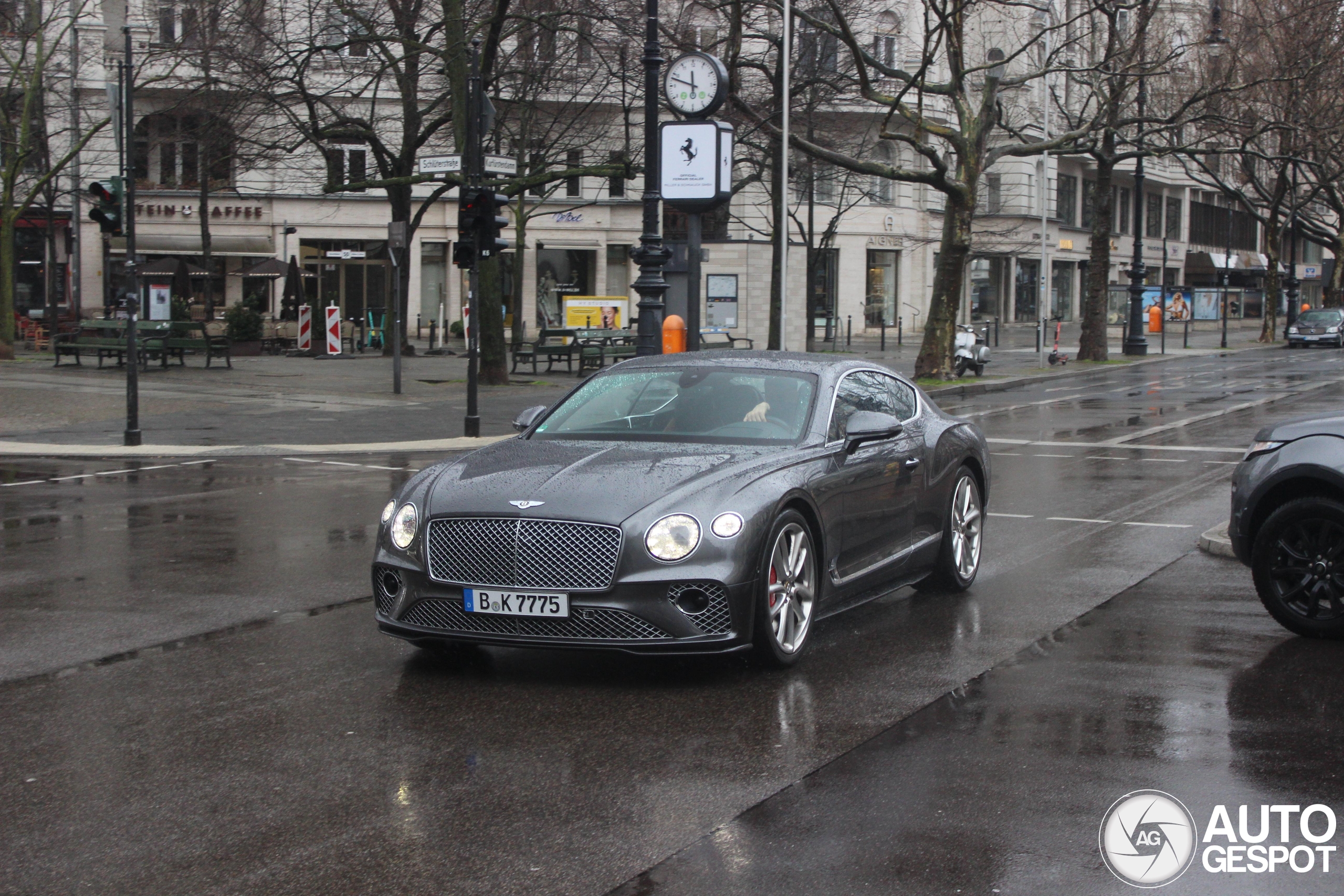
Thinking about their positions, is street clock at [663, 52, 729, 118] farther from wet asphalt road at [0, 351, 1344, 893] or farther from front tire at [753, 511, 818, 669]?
front tire at [753, 511, 818, 669]

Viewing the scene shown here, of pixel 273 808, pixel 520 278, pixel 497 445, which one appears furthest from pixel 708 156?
pixel 520 278

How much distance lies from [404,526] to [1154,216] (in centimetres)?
8113

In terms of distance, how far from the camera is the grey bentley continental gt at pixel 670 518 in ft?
21.3

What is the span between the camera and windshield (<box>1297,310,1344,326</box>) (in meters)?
55.0

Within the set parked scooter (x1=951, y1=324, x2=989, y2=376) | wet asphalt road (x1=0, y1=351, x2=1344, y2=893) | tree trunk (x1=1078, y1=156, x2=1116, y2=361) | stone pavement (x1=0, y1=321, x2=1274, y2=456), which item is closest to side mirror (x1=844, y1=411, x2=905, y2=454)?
wet asphalt road (x1=0, y1=351, x2=1344, y2=893)

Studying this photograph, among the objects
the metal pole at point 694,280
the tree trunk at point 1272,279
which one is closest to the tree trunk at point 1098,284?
the tree trunk at point 1272,279

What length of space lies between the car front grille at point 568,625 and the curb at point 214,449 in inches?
451

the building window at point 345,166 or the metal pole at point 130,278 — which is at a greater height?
the building window at point 345,166

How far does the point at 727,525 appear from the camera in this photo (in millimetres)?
6590

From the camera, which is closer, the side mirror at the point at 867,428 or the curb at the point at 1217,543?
the side mirror at the point at 867,428

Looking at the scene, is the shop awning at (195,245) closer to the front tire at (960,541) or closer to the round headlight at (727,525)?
the front tire at (960,541)

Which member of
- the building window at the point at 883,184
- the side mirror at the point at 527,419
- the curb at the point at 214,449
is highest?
the building window at the point at 883,184

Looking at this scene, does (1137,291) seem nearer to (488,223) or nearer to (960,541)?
(488,223)

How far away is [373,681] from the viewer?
22.4ft
